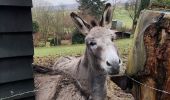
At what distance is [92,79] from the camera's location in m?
2.30

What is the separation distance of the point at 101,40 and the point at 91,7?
0.32m

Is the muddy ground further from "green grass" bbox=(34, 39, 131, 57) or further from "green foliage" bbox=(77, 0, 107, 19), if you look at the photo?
"green foliage" bbox=(77, 0, 107, 19)

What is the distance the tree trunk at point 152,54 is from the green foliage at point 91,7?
0.98ft

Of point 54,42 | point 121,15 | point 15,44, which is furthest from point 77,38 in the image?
point 15,44

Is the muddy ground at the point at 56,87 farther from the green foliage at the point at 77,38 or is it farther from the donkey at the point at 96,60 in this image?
the green foliage at the point at 77,38

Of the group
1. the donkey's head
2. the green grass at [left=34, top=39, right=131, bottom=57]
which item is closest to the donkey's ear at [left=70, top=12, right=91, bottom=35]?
the donkey's head

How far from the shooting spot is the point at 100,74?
2.29 m

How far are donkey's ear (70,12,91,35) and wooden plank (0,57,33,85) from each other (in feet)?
1.12

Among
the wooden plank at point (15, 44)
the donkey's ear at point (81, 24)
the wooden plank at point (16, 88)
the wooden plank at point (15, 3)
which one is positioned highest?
the wooden plank at point (15, 3)

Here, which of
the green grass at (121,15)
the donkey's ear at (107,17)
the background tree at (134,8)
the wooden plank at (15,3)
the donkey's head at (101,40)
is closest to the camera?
the wooden plank at (15,3)

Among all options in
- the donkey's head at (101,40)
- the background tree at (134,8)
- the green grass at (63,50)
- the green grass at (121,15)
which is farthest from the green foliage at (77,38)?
the background tree at (134,8)

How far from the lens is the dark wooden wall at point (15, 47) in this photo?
5.73 feet

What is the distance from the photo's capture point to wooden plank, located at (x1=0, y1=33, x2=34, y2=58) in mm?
1749

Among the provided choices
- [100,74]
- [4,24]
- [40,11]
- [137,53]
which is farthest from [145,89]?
[4,24]
